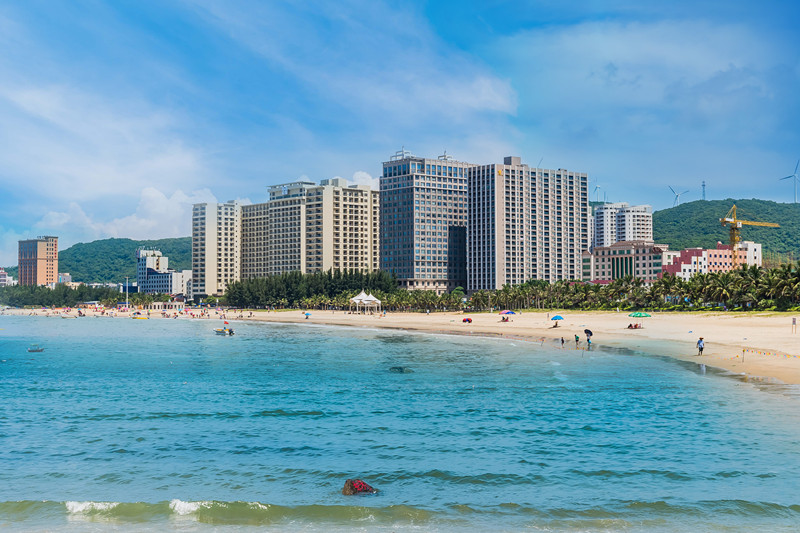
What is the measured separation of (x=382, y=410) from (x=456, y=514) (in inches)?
692

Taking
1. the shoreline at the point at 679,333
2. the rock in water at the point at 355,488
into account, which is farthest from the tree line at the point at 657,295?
the rock in water at the point at 355,488

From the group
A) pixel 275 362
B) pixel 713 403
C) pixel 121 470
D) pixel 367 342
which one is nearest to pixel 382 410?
pixel 121 470

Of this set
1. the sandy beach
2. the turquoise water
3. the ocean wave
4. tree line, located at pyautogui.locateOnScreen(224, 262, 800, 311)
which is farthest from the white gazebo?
the ocean wave

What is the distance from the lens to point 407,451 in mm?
28078

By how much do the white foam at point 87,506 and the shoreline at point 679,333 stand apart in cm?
3891

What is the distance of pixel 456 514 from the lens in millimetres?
20391

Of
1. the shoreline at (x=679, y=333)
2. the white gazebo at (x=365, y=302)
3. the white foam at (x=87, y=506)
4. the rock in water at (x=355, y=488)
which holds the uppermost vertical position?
the white gazebo at (x=365, y=302)

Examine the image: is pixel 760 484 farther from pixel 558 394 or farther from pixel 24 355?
pixel 24 355

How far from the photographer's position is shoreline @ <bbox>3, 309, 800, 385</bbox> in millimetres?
52281

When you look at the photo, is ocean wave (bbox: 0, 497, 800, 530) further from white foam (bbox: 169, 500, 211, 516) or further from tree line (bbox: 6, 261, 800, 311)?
tree line (bbox: 6, 261, 800, 311)

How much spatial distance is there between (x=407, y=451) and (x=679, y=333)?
63.1 meters

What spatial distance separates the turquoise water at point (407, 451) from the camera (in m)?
20.4

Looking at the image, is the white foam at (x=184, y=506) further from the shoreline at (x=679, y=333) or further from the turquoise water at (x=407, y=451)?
the shoreline at (x=679, y=333)

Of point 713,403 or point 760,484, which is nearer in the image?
point 760,484
